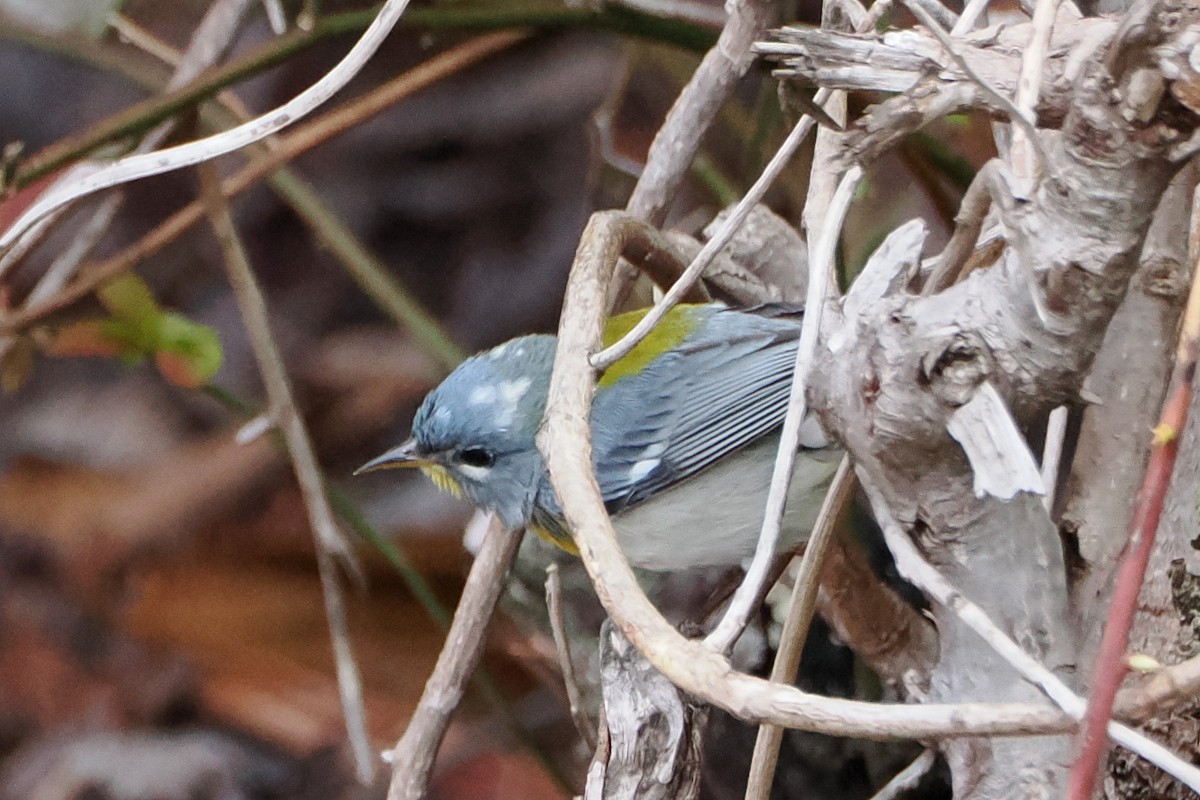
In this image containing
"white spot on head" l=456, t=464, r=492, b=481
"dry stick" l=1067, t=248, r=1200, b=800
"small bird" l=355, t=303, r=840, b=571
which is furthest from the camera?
"white spot on head" l=456, t=464, r=492, b=481

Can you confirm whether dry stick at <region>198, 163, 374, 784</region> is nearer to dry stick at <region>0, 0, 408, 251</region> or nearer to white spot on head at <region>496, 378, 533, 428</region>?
white spot on head at <region>496, 378, 533, 428</region>

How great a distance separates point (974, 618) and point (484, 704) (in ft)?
6.18

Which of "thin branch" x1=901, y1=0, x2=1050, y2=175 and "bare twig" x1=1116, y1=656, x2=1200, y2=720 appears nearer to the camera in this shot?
"bare twig" x1=1116, y1=656, x2=1200, y2=720

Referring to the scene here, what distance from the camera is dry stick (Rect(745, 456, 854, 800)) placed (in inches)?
41.1

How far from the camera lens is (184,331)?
1.84 meters

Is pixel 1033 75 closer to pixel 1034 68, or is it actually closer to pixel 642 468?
pixel 1034 68

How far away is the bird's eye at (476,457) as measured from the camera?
1660 mm

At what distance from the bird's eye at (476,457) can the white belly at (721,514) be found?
0.19 metres

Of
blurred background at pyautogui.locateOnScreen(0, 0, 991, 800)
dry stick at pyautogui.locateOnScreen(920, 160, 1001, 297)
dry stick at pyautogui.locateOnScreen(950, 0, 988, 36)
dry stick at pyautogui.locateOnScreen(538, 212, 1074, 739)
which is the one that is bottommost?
blurred background at pyautogui.locateOnScreen(0, 0, 991, 800)

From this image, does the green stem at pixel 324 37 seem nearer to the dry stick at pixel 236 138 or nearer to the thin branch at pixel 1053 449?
the dry stick at pixel 236 138

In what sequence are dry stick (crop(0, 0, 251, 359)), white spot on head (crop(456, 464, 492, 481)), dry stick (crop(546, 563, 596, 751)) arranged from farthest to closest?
1. dry stick (crop(0, 0, 251, 359))
2. white spot on head (crop(456, 464, 492, 481))
3. dry stick (crop(546, 563, 596, 751))

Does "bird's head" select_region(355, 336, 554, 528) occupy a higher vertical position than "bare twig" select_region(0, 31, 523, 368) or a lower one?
lower

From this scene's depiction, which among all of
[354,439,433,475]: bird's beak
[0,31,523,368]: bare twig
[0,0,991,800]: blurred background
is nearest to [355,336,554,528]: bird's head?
[354,439,433,475]: bird's beak

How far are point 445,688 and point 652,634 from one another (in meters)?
0.67
